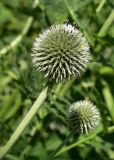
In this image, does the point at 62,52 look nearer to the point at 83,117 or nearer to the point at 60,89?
the point at 83,117

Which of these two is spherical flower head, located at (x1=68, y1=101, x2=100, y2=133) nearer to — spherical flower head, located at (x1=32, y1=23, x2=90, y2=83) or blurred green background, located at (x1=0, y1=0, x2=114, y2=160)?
blurred green background, located at (x1=0, y1=0, x2=114, y2=160)

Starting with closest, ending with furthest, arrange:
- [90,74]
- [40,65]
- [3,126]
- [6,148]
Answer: [6,148] < [40,65] < [3,126] < [90,74]

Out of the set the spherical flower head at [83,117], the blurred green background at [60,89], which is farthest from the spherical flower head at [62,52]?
the spherical flower head at [83,117]

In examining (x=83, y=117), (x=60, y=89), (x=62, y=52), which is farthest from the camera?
(x=60, y=89)

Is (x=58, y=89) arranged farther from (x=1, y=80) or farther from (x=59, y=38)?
(x=59, y=38)

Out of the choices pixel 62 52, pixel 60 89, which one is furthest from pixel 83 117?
pixel 60 89

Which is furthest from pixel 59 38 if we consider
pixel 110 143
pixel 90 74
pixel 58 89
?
pixel 90 74

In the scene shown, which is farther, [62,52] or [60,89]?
[60,89]
